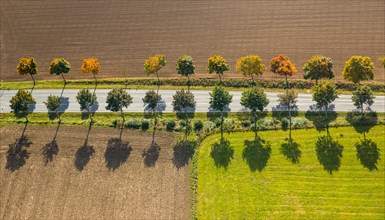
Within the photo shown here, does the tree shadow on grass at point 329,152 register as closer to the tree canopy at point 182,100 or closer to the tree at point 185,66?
the tree canopy at point 182,100

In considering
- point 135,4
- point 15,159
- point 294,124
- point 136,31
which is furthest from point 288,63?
point 15,159

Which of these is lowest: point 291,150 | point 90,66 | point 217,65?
point 291,150

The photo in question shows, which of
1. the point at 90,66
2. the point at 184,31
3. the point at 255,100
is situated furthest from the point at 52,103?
the point at 255,100

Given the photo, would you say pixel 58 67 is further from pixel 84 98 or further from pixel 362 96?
pixel 362 96

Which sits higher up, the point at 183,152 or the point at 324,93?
the point at 324,93

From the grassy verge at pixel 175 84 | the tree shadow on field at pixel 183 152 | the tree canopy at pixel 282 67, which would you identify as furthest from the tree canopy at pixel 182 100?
the tree canopy at pixel 282 67

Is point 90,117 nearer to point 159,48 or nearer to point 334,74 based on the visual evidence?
point 159,48

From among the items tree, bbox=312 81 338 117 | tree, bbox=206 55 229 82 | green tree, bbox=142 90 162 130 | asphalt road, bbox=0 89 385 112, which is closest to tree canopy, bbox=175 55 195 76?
tree, bbox=206 55 229 82
